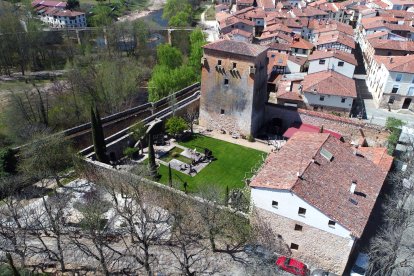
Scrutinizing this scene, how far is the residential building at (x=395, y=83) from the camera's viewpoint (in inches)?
1891

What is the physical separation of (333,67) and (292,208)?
3722 cm

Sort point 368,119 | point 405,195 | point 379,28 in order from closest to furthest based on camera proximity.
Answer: point 405,195 → point 368,119 → point 379,28

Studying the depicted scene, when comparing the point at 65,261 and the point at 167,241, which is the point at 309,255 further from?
the point at 65,261

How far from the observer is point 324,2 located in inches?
3812

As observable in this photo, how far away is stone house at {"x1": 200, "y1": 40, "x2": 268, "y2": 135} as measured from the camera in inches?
1526

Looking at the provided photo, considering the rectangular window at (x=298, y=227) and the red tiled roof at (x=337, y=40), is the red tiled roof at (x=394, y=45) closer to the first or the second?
the red tiled roof at (x=337, y=40)

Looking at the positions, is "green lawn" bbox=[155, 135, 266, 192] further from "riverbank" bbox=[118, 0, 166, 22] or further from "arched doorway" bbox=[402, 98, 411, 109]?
"riverbank" bbox=[118, 0, 166, 22]

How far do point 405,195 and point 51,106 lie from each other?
48.2m

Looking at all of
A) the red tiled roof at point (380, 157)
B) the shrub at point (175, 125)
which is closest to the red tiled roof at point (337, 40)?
the red tiled roof at point (380, 157)

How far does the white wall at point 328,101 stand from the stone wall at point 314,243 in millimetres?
25816

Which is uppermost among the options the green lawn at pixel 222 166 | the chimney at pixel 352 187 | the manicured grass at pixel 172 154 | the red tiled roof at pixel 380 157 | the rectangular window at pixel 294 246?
the chimney at pixel 352 187

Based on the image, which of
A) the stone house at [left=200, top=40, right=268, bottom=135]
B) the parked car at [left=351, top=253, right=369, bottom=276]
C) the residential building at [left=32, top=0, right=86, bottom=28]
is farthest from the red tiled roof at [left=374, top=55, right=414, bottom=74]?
the residential building at [left=32, top=0, right=86, bottom=28]

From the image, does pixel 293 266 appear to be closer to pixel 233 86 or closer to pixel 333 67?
pixel 233 86

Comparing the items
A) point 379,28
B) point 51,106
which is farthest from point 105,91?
point 379,28
